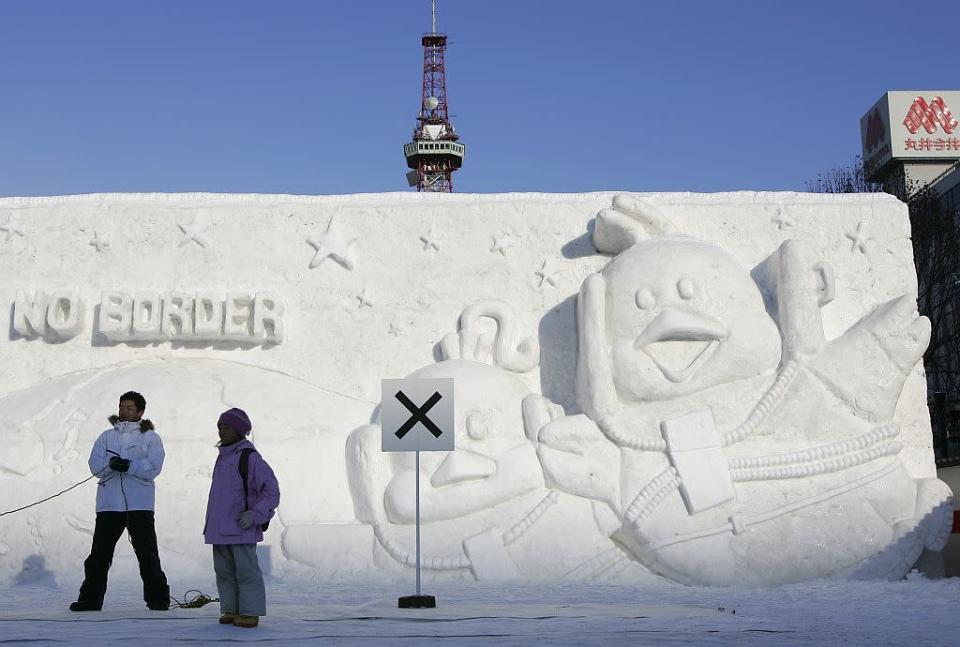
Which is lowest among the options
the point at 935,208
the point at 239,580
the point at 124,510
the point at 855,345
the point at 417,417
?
the point at 239,580

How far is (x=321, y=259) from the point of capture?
909cm

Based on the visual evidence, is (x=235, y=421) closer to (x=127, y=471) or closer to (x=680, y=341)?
(x=127, y=471)

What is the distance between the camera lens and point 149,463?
5793mm

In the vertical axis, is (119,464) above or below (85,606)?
above

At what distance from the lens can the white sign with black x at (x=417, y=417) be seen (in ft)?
20.6

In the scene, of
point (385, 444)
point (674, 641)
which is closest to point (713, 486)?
point (385, 444)

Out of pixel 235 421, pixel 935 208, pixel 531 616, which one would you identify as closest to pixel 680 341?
pixel 531 616

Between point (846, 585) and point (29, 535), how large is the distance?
223 inches

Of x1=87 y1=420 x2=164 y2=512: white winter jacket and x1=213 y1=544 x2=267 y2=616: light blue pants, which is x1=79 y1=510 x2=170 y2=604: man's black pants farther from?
x1=213 y1=544 x2=267 y2=616: light blue pants

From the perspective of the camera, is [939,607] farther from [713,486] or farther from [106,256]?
[106,256]

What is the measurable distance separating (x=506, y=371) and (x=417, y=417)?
226 centimetres

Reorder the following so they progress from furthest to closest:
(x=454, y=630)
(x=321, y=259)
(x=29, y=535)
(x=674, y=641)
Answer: (x=321, y=259)
(x=29, y=535)
(x=454, y=630)
(x=674, y=641)

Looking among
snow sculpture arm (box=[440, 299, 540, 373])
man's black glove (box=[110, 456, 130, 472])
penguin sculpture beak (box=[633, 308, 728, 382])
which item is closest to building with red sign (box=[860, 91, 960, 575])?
penguin sculpture beak (box=[633, 308, 728, 382])

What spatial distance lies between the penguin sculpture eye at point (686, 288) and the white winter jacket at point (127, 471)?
401 centimetres
